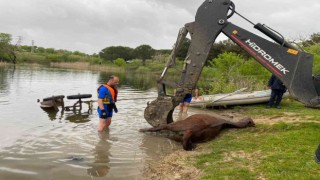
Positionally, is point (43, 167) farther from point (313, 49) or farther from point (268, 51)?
point (313, 49)

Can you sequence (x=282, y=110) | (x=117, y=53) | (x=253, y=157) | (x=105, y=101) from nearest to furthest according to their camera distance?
(x=253, y=157), (x=105, y=101), (x=282, y=110), (x=117, y=53)

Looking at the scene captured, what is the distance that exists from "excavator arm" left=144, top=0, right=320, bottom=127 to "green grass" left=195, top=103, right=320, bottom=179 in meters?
1.03

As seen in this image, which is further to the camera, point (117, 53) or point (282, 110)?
point (117, 53)

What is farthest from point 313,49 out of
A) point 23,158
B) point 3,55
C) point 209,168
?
point 3,55

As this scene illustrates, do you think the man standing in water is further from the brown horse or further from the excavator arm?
the brown horse

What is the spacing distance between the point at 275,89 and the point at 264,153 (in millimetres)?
8336

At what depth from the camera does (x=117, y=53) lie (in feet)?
315

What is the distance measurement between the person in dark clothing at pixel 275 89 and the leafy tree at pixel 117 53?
82164 mm

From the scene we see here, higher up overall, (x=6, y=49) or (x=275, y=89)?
(x=6, y=49)

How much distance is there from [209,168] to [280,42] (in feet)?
11.2

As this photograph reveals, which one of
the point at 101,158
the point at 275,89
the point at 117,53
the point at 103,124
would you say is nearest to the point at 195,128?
the point at 101,158

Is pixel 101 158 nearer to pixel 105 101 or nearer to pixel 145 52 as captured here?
pixel 105 101

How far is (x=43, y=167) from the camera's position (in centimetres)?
630

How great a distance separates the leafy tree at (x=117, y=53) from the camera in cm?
9556
